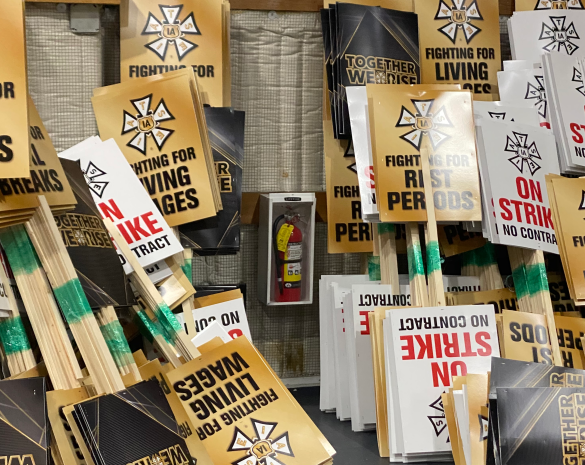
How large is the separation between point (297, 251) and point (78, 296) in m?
1.40

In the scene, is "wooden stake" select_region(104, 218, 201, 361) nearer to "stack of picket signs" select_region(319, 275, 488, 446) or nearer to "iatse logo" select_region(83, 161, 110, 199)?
"iatse logo" select_region(83, 161, 110, 199)

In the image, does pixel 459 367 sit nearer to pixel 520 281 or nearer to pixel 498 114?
pixel 520 281

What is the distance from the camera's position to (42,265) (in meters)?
1.89

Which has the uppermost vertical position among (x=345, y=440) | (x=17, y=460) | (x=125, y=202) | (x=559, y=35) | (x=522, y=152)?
(x=559, y=35)

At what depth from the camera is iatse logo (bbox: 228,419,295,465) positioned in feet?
6.41

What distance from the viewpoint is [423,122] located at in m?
2.69

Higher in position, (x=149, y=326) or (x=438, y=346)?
(x=149, y=326)

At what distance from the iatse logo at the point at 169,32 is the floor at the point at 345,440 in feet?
5.36

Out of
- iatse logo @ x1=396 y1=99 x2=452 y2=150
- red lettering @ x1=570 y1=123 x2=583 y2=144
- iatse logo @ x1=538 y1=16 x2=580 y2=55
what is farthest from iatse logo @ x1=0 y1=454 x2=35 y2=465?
iatse logo @ x1=538 y1=16 x2=580 y2=55

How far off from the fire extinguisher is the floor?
51cm

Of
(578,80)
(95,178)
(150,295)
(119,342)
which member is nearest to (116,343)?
(119,342)

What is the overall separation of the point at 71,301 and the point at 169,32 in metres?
Answer: 1.42

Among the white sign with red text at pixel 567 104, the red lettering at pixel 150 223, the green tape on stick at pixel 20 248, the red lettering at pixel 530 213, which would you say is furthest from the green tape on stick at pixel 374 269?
the green tape on stick at pixel 20 248

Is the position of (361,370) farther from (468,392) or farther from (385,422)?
(468,392)
